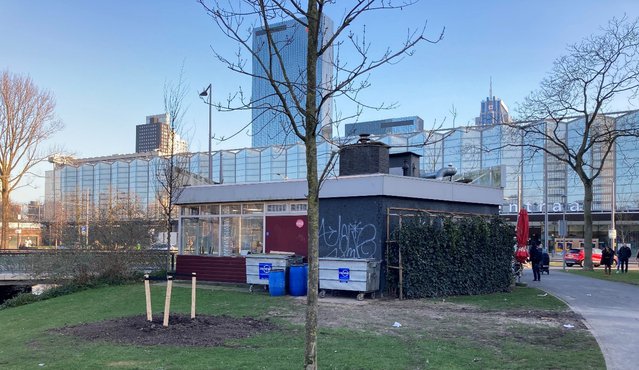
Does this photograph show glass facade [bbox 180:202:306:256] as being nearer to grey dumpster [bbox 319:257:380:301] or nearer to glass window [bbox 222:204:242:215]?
glass window [bbox 222:204:242:215]

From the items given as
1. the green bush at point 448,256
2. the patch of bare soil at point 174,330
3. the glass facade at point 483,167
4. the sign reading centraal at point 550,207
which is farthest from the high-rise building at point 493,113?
the patch of bare soil at point 174,330

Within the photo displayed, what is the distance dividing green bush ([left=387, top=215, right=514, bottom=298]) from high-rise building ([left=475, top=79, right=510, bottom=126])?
22242 millimetres

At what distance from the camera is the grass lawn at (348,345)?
7.85 m

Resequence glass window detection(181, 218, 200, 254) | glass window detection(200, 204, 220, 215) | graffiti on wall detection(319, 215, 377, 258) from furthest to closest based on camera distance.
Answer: glass window detection(181, 218, 200, 254), glass window detection(200, 204, 220, 215), graffiti on wall detection(319, 215, 377, 258)

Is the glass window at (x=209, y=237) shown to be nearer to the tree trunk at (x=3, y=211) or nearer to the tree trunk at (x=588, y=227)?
the tree trunk at (x=3, y=211)

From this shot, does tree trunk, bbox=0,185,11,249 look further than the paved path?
Yes

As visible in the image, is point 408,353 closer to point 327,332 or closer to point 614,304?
point 327,332

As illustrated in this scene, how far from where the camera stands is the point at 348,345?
9070 millimetres

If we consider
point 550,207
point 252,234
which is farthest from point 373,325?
point 550,207

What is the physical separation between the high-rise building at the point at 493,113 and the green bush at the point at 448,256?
22242 millimetres

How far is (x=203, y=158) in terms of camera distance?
90.9 metres

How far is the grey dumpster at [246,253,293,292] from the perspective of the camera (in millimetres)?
17938

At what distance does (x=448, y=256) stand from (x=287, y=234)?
5709 millimetres

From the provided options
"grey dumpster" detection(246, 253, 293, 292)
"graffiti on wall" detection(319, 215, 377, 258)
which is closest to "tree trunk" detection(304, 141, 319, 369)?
"graffiti on wall" detection(319, 215, 377, 258)
